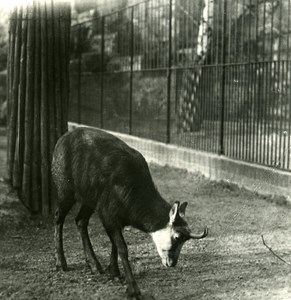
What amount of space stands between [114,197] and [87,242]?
801mm

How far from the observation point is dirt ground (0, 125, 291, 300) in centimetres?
536

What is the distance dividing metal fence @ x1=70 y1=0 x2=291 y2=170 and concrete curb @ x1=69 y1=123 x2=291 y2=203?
0.18m

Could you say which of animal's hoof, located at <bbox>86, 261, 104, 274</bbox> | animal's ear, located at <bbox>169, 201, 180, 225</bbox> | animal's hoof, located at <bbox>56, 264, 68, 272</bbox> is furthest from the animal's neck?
animal's hoof, located at <bbox>56, 264, 68, 272</bbox>

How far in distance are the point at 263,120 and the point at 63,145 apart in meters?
5.16

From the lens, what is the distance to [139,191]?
5402mm

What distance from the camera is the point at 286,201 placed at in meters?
9.10

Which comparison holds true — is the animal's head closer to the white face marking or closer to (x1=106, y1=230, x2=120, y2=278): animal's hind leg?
the white face marking

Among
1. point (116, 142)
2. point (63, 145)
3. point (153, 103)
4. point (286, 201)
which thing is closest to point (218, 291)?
point (116, 142)

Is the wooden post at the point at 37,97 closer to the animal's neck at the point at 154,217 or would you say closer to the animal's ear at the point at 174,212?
the animal's neck at the point at 154,217

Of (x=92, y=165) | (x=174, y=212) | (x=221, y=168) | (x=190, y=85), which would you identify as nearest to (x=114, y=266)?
(x=92, y=165)

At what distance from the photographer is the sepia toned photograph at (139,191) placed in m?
5.40

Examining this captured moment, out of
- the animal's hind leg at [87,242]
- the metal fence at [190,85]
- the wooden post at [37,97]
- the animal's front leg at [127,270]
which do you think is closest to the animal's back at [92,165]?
the animal's hind leg at [87,242]

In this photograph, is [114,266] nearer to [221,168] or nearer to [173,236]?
[173,236]

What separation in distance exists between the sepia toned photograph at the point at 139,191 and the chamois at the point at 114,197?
0.03ft
